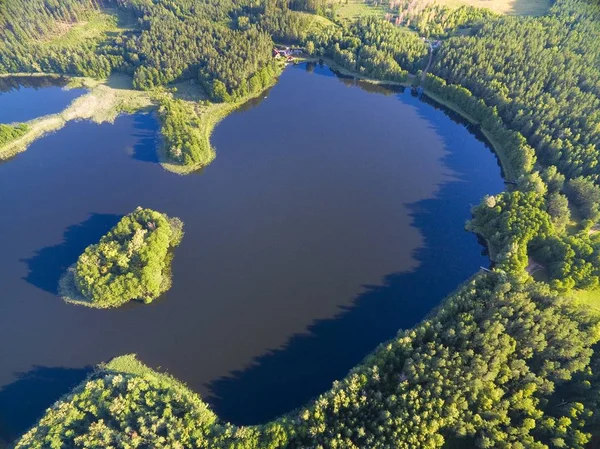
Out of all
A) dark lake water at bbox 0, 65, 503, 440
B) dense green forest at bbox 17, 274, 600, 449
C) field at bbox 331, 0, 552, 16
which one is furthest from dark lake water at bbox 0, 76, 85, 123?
field at bbox 331, 0, 552, 16

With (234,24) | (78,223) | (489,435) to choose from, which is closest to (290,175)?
(78,223)

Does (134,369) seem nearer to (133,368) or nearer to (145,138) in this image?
(133,368)

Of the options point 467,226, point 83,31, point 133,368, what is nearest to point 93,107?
point 83,31

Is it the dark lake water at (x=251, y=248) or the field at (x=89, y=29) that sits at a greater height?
the field at (x=89, y=29)

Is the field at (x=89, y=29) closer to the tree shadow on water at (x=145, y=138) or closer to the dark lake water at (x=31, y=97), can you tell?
the dark lake water at (x=31, y=97)

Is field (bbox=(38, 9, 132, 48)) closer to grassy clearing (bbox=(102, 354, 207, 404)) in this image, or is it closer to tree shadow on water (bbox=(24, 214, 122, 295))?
tree shadow on water (bbox=(24, 214, 122, 295))

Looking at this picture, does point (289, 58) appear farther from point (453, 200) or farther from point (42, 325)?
point (42, 325)

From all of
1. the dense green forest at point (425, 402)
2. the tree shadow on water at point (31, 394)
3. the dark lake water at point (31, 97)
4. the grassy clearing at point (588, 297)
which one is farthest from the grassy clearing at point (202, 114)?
the grassy clearing at point (588, 297)
